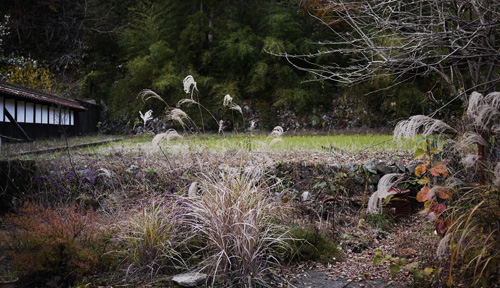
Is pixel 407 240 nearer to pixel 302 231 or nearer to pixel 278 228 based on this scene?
pixel 302 231

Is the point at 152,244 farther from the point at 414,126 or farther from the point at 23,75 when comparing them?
the point at 23,75

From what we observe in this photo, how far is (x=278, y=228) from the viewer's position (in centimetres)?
397

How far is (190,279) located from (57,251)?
4.20 feet

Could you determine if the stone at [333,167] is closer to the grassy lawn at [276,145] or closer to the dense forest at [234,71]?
the grassy lawn at [276,145]

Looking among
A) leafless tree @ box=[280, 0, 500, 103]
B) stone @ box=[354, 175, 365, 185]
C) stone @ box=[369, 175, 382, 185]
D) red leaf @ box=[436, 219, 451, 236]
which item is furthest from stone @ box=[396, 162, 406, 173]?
red leaf @ box=[436, 219, 451, 236]

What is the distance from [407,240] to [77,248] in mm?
3441

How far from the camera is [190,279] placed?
3328mm

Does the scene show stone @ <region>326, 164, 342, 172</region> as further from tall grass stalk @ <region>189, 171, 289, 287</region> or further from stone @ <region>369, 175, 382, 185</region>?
tall grass stalk @ <region>189, 171, 289, 287</region>

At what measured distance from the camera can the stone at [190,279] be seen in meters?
3.31

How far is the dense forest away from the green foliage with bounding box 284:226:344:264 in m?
10.9

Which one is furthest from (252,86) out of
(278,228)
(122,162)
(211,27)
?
(278,228)

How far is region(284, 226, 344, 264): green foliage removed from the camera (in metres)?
4.06

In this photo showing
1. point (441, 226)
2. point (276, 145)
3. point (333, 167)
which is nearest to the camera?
point (441, 226)

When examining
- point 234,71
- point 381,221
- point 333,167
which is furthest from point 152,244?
point 234,71
